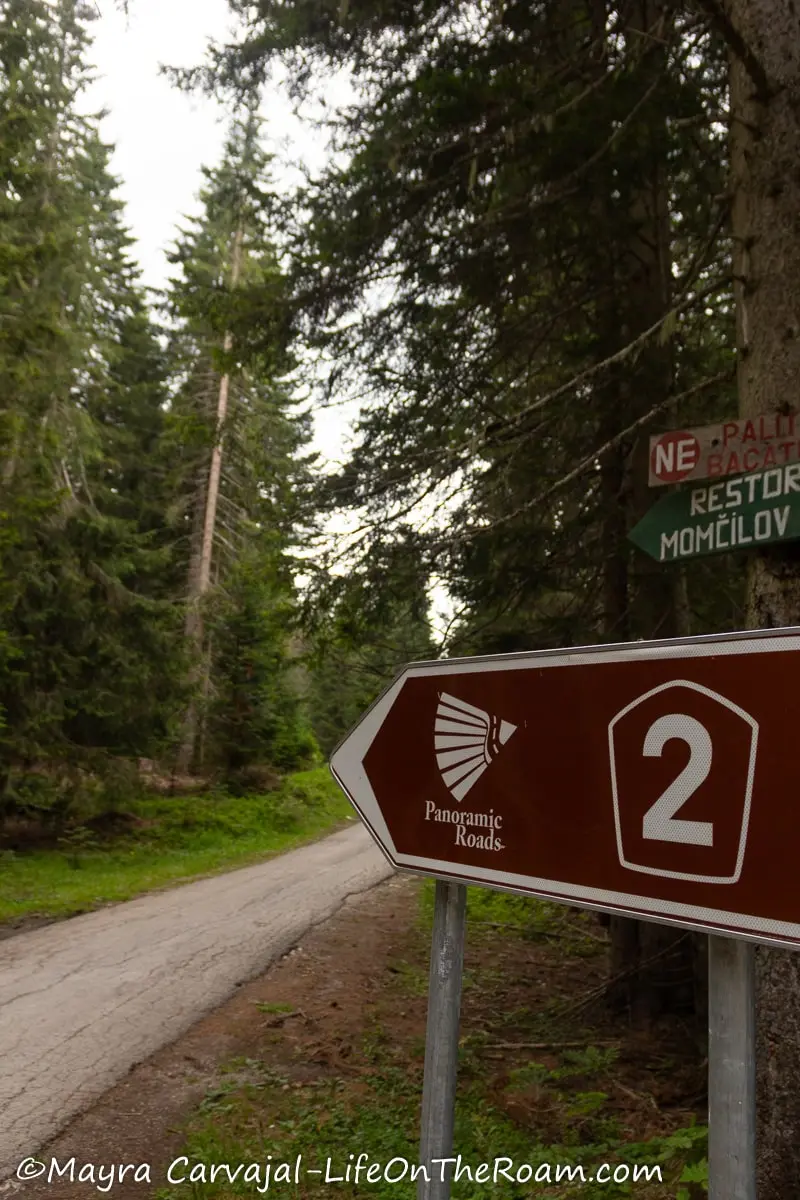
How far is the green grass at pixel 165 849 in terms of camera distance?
11305mm

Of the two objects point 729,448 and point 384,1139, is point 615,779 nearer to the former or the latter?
point 729,448

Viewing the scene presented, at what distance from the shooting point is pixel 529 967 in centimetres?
821

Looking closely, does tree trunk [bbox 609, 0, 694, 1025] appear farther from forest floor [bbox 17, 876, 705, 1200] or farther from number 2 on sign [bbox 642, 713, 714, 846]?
number 2 on sign [bbox 642, 713, 714, 846]

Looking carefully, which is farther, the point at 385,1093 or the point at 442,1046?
the point at 385,1093

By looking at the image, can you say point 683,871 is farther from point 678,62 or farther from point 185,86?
point 185,86

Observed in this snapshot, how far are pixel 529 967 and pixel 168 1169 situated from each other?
4.80 m

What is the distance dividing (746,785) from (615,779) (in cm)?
29

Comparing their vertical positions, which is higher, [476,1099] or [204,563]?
[204,563]

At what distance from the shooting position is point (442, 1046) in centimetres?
192

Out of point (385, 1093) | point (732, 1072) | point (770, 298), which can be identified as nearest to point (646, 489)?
point (770, 298)

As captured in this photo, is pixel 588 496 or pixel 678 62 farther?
pixel 588 496

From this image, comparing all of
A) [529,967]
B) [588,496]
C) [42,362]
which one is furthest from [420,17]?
[42,362]

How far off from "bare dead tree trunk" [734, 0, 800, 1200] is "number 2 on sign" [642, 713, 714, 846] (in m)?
1.99

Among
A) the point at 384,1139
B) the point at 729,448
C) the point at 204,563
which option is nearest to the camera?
the point at 729,448
